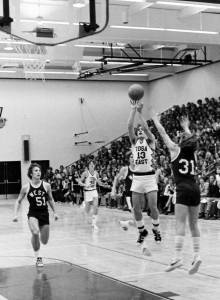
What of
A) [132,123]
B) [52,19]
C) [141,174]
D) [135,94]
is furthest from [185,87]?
[135,94]

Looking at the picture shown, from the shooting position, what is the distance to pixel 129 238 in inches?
517

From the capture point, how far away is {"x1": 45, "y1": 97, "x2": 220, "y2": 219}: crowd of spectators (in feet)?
54.7

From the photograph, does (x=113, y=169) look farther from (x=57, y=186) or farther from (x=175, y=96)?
(x=175, y=96)

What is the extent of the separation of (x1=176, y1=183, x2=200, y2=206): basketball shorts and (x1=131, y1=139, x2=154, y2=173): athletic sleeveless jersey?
62.0 inches

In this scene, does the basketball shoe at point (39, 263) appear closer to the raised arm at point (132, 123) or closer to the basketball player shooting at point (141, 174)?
the basketball player shooting at point (141, 174)

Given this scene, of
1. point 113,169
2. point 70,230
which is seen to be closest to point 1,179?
point 113,169

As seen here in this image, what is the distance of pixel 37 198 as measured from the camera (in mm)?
9266

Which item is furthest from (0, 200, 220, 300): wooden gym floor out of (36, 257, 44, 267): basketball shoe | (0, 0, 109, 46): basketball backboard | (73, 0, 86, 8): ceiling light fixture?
(73, 0, 86, 8): ceiling light fixture

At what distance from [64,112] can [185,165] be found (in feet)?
80.0

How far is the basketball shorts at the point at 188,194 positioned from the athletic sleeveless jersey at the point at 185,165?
80mm

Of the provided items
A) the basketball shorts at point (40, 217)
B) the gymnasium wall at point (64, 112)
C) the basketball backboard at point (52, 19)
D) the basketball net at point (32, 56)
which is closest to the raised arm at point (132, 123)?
the basketball backboard at point (52, 19)

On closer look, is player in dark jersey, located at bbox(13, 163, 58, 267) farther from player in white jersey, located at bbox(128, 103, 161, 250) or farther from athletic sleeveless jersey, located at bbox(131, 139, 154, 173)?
athletic sleeveless jersey, located at bbox(131, 139, 154, 173)

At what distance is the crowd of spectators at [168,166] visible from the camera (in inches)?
656

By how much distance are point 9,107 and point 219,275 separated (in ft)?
75.8
